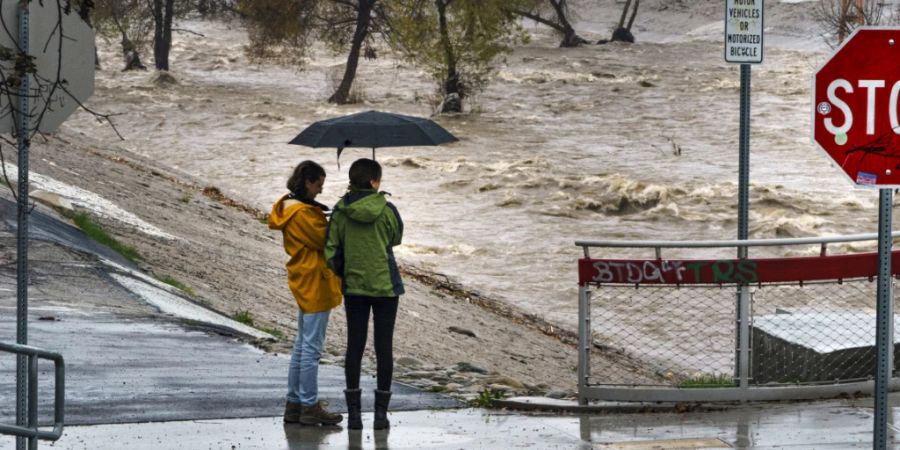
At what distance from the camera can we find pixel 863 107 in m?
6.27

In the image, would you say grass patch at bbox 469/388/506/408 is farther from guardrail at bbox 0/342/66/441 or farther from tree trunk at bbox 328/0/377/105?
tree trunk at bbox 328/0/377/105

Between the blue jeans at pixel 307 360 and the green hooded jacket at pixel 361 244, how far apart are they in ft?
1.28

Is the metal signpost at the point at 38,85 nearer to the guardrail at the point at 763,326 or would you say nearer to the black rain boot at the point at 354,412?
the black rain boot at the point at 354,412

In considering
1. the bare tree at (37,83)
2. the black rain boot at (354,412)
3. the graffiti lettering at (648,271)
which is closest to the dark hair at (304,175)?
the black rain boot at (354,412)

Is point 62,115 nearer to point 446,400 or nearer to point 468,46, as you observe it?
point 446,400

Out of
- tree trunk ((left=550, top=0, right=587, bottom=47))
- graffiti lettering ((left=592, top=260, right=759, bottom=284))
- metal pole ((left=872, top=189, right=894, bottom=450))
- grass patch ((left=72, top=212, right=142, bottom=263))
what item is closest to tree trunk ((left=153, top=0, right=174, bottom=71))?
tree trunk ((left=550, top=0, right=587, bottom=47))

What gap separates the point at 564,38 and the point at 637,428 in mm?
54574

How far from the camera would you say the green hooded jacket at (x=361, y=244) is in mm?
8305

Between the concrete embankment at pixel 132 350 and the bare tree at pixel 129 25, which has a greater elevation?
the bare tree at pixel 129 25

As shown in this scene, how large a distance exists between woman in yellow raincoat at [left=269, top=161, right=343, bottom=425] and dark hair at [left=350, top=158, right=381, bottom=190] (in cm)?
22

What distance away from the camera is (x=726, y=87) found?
4778 centimetres

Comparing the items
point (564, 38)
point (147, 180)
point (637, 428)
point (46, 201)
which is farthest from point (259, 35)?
point (637, 428)

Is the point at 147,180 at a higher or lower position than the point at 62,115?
lower

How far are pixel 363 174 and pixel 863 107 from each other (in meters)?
3.08
